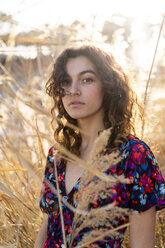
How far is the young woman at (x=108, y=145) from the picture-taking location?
1.10m

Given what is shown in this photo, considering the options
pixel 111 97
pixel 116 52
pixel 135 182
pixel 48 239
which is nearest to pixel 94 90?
pixel 111 97

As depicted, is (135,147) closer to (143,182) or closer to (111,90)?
(143,182)

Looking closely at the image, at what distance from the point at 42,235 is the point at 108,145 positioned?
1.69 feet

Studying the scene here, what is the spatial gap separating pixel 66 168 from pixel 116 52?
1.96 feet

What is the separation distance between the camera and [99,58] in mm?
1304

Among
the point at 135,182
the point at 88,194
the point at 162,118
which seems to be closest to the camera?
the point at 88,194

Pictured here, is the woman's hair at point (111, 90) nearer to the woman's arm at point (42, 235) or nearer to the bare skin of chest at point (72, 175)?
the bare skin of chest at point (72, 175)

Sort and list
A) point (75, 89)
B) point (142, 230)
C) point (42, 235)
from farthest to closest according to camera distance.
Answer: point (42, 235), point (75, 89), point (142, 230)

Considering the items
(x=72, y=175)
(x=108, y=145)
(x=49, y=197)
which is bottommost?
(x=49, y=197)

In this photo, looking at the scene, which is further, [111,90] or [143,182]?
[111,90]

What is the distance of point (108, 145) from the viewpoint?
1.24 m

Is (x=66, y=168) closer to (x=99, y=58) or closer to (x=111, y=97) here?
(x=111, y=97)

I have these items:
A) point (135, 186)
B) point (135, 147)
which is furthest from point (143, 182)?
point (135, 147)

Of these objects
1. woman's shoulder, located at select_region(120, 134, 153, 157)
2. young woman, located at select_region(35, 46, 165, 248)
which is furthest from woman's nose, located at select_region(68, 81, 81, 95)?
woman's shoulder, located at select_region(120, 134, 153, 157)
